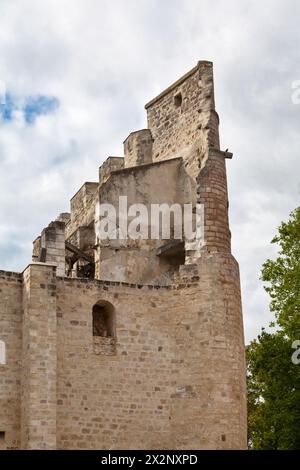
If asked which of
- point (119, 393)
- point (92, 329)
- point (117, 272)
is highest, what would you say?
point (117, 272)

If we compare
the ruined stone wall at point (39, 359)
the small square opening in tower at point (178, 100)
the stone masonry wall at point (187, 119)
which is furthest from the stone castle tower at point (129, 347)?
the small square opening in tower at point (178, 100)

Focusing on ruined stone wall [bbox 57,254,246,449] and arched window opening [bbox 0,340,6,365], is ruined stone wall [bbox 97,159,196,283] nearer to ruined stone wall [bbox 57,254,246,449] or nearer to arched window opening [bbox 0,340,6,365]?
ruined stone wall [bbox 57,254,246,449]

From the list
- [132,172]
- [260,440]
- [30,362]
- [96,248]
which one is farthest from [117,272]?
[260,440]

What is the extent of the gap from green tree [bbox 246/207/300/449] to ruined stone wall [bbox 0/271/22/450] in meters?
7.31

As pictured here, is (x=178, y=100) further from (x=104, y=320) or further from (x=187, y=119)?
(x=104, y=320)

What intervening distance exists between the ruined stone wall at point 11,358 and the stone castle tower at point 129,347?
22mm

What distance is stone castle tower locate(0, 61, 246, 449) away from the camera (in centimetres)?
2086

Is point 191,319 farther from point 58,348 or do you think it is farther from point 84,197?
point 84,197

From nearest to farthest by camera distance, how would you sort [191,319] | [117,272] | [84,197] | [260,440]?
[191,319], [117,272], [260,440], [84,197]

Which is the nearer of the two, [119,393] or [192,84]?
[119,393]

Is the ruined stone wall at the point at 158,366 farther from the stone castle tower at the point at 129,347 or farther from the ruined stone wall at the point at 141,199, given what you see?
the ruined stone wall at the point at 141,199

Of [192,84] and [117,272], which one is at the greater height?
[192,84]
